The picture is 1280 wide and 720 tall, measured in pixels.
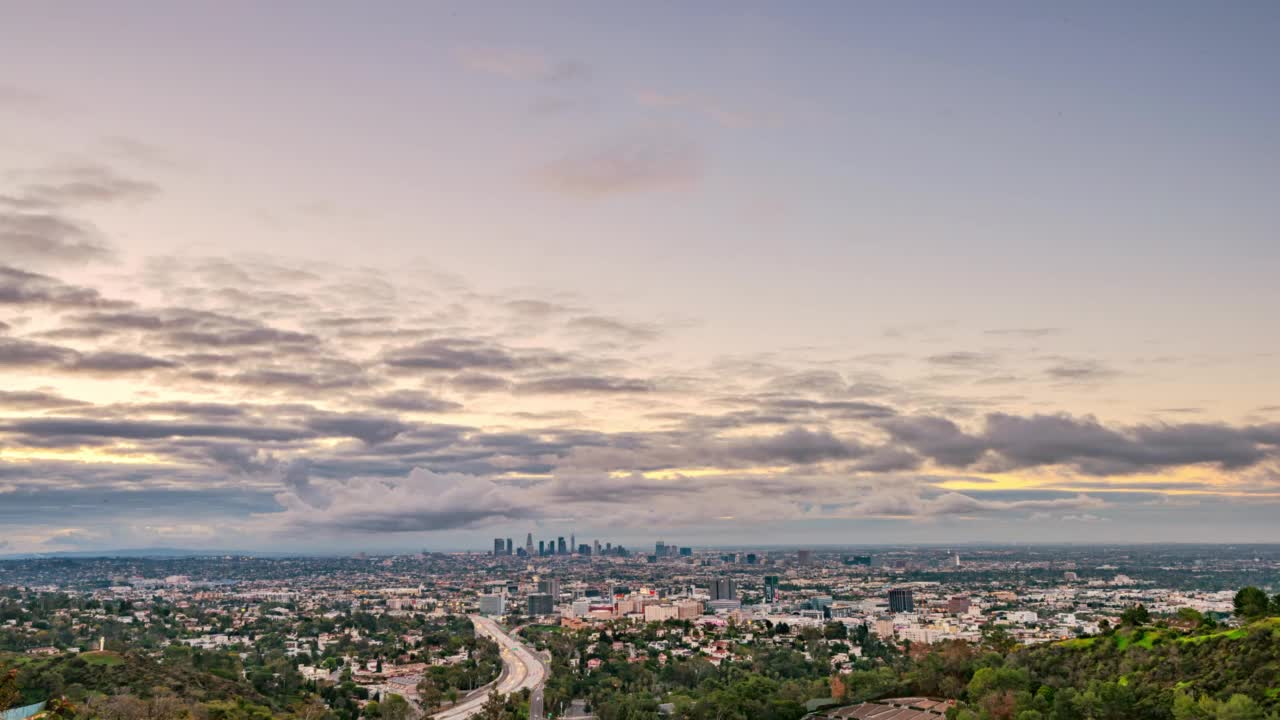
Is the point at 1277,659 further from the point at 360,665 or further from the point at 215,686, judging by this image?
the point at 360,665

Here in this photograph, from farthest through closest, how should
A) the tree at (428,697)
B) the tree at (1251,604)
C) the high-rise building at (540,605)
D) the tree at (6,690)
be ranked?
the high-rise building at (540,605), the tree at (428,697), the tree at (1251,604), the tree at (6,690)

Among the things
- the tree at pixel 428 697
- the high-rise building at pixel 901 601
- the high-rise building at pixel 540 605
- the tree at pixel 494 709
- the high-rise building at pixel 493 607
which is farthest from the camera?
the high-rise building at pixel 493 607

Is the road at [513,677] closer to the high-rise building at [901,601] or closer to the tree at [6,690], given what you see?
the tree at [6,690]

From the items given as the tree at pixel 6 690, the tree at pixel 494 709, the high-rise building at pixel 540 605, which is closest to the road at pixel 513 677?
the tree at pixel 494 709

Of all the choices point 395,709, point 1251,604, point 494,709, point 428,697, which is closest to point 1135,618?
point 1251,604

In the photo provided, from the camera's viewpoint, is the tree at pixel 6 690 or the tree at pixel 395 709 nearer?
the tree at pixel 6 690

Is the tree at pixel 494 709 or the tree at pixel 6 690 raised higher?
the tree at pixel 6 690

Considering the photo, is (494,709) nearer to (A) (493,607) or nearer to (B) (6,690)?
(B) (6,690)
